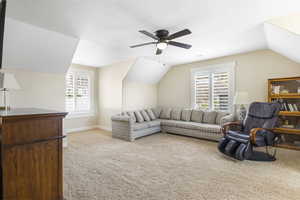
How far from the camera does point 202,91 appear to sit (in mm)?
5410

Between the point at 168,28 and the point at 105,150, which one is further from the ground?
the point at 168,28

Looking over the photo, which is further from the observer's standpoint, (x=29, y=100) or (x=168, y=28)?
(x=29, y=100)

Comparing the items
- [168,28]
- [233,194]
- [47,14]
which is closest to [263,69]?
[168,28]

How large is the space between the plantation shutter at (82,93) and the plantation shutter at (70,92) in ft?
0.48

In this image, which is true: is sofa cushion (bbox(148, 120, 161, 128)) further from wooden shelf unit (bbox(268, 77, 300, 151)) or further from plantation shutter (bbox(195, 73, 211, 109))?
wooden shelf unit (bbox(268, 77, 300, 151))

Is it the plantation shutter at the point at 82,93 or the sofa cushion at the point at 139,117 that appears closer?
the sofa cushion at the point at 139,117

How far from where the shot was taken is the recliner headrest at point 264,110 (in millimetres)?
3260

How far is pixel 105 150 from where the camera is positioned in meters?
3.68

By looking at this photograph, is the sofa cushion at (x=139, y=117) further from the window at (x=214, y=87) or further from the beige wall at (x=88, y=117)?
the beige wall at (x=88, y=117)

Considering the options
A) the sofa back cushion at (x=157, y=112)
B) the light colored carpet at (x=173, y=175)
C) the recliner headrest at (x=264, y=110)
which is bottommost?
the light colored carpet at (x=173, y=175)

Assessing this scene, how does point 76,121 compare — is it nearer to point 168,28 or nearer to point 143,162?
point 143,162

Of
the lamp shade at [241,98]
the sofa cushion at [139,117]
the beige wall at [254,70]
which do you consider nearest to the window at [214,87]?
the beige wall at [254,70]

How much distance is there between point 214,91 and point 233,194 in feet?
12.0

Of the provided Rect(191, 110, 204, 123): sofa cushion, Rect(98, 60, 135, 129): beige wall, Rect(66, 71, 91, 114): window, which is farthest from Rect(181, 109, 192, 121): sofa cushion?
Rect(66, 71, 91, 114): window
